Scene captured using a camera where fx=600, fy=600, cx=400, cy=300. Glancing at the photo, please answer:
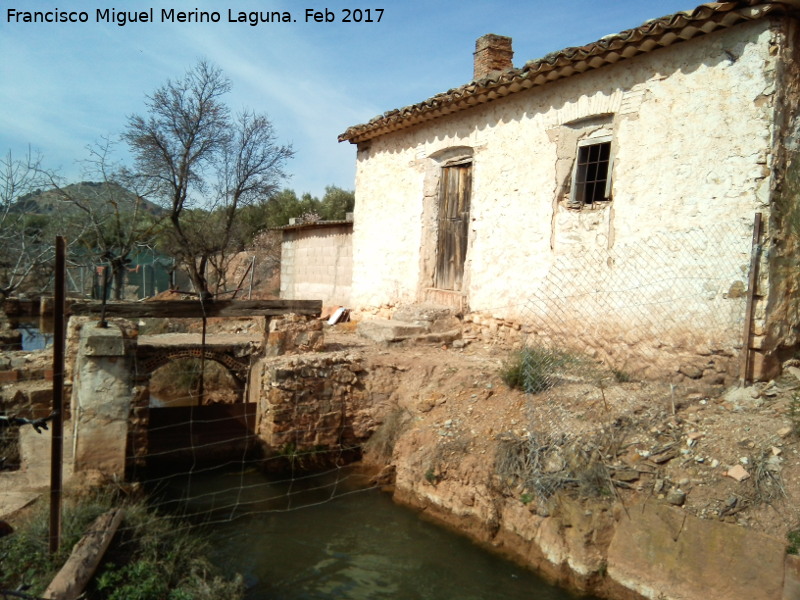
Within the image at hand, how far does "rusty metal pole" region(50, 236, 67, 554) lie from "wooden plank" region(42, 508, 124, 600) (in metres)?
0.18

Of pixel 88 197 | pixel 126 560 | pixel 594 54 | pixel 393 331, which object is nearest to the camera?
pixel 126 560

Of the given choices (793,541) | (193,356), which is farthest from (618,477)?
(193,356)

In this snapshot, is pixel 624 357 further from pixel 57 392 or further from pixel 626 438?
pixel 57 392

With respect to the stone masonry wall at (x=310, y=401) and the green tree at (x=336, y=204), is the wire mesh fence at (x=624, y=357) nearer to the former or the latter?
the stone masonry wall at (x=310, y=401)

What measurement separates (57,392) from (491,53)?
9639 mm

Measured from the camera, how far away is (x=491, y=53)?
1091cm

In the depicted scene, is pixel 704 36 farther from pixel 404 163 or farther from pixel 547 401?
pixel 404 163

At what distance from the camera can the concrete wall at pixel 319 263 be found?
13.4 meters

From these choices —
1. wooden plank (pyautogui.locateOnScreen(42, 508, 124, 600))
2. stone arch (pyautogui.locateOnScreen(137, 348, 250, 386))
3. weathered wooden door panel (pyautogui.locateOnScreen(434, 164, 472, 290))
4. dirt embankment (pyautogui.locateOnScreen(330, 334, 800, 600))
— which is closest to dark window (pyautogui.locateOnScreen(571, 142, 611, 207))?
weathered wooden door panel (pyautogui.locateOnScreen(434, 164, 472, 290))

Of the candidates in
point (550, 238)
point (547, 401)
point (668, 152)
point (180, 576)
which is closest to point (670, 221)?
point (668, 152)

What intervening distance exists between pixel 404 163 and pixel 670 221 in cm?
542

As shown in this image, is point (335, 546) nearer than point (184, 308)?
Yes

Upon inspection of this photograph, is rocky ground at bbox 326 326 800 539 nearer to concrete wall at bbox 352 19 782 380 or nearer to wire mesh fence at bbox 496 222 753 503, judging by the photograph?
wire mesh fence at bbox 496 222 753 503

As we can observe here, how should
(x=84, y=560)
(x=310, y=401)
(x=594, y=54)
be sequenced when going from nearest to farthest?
(x=84, y=560), (x=594, y=54), (x=310, y=401)
